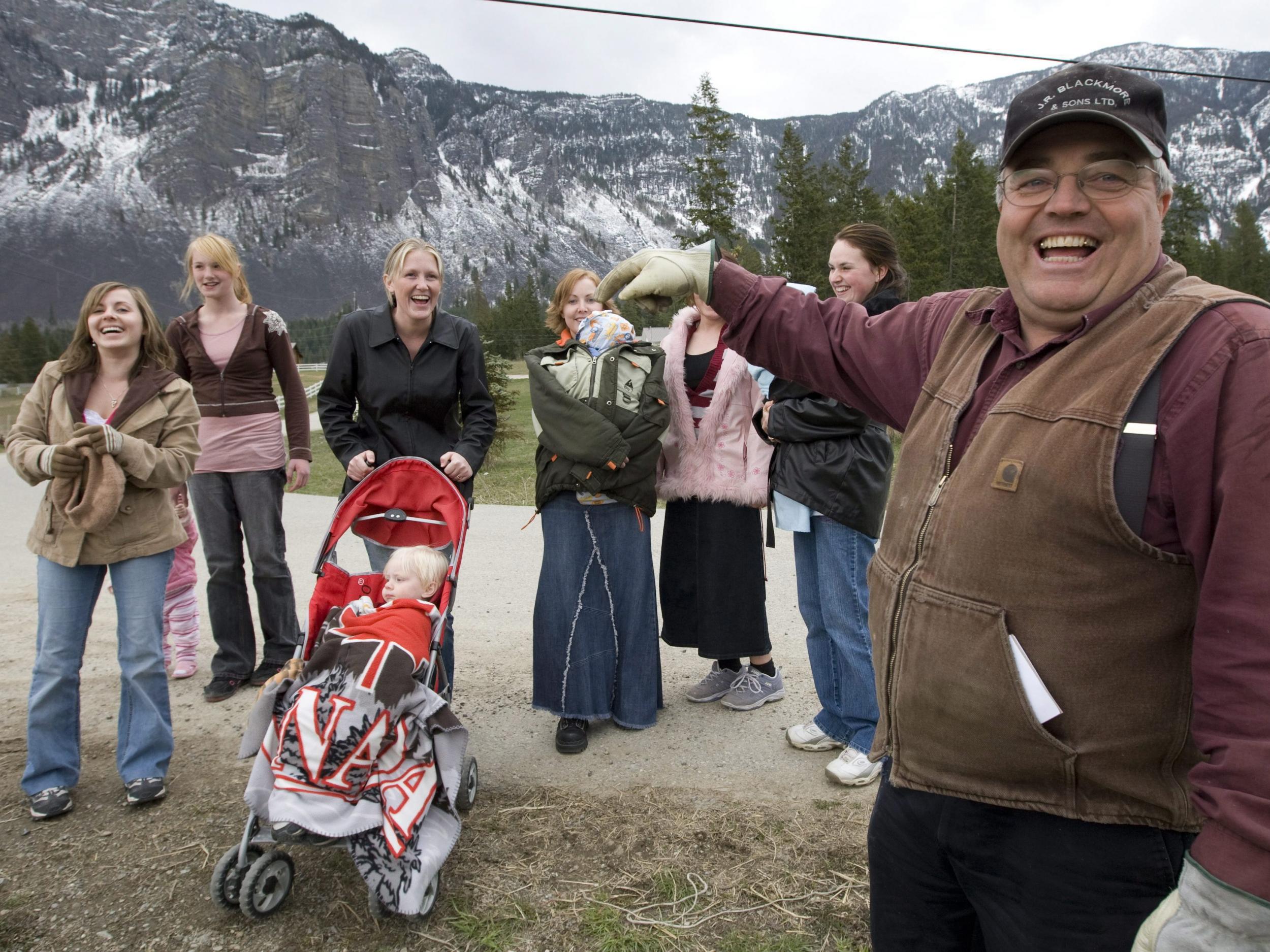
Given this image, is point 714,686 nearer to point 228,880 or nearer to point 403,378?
point 403,378

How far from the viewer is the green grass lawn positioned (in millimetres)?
12133

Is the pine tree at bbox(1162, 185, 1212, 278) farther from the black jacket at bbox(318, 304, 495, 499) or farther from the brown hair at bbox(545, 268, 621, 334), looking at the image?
the black jacket at bbox(318, 304, 495, 499)

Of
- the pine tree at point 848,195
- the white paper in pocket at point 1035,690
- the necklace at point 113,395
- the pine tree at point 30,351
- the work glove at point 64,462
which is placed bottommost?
the pine tree at point 30,351

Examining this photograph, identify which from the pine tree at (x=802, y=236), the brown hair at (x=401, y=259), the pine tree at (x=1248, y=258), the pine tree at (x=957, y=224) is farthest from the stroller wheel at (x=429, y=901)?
the pine tree at (x=1248, y=258)

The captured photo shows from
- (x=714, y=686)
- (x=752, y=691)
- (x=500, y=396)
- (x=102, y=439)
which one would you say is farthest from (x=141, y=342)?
(x=500, y=396)

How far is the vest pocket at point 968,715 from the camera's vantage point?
1442 mm

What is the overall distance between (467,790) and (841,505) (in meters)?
1.95

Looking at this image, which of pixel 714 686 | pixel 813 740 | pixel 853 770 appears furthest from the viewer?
pixel 714 686

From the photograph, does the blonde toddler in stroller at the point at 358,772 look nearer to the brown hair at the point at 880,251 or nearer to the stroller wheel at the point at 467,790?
the stroller wheel at the point at 467,790

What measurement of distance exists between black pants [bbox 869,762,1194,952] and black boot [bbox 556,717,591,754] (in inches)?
94.6

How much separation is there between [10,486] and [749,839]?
14.1m

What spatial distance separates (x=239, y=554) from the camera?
15.9 ft

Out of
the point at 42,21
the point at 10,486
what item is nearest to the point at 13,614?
the point at 10,486

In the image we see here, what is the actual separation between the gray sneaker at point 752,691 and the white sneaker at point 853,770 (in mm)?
776
